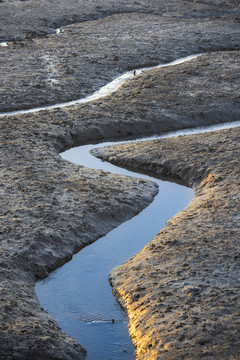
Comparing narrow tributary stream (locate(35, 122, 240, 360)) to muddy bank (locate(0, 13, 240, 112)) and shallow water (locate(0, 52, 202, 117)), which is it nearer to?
shallow water (locate(0, 52, 202, 117))

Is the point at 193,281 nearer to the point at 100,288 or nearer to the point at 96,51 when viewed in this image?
the point at 100,288

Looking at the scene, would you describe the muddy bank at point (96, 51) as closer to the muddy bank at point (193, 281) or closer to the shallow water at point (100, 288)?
the muddy bank at point (193, 281)

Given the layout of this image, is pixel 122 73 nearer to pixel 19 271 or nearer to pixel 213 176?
pixel 213 176

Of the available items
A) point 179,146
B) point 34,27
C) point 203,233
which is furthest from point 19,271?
point 34,27

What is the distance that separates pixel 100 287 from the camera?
770 cm

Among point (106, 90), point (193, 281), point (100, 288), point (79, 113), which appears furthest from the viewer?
point (106, 90)

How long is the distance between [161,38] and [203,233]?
47.7 ft

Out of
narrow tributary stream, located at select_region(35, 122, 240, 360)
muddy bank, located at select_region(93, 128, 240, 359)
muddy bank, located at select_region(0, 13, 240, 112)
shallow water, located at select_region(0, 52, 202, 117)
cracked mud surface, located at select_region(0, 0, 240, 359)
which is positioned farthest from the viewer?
muddy bank, located at select_region(0, 13, 240, 112)

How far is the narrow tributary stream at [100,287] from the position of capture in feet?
22.0

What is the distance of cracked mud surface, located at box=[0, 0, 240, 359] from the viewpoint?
765cm

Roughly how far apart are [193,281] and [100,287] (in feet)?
3.83

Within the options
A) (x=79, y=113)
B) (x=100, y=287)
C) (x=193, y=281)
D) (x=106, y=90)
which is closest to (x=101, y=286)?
(x=100, y=287)

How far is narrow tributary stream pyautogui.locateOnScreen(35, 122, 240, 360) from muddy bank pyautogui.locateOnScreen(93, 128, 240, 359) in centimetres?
17

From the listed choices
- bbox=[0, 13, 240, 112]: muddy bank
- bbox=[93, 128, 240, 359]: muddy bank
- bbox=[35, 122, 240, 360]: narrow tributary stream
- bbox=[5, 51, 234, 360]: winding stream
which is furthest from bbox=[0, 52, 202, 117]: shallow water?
bbox=[35, 122, 240, 360]: narrow tributary stream
